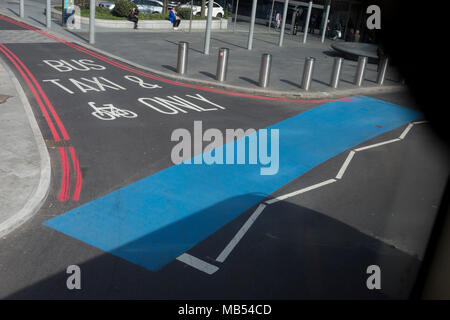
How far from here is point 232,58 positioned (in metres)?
22.8

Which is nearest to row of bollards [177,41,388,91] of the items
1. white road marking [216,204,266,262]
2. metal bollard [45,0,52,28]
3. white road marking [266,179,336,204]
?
white road marking [266,179,336,204]

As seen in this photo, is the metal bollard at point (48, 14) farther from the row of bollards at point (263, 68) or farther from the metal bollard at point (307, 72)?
the metal bollard at point (307, 72)

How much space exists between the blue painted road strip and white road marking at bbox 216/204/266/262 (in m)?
0.25

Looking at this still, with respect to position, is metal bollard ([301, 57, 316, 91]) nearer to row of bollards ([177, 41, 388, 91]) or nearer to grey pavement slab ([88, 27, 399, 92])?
row of bollards ([177, 41, 388, 91])

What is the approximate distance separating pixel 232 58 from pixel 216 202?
15.5 meters

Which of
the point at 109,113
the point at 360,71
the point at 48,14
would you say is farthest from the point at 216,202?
the point at 48,14

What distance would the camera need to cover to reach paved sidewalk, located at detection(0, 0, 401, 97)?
17516 millimetres

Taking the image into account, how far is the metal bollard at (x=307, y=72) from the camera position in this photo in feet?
55.8

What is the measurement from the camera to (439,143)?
1.38 metres
